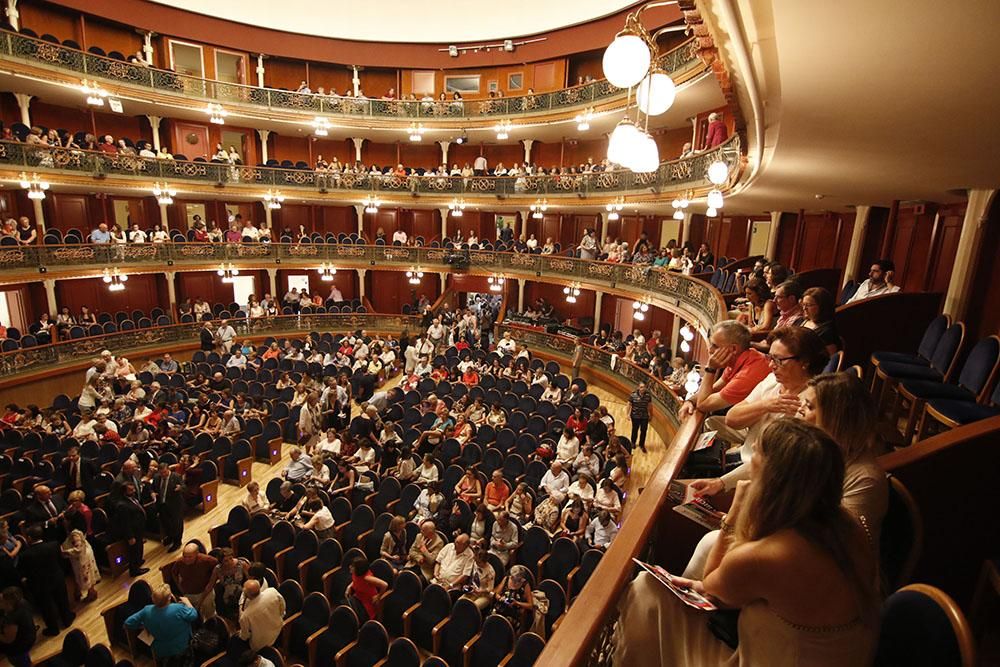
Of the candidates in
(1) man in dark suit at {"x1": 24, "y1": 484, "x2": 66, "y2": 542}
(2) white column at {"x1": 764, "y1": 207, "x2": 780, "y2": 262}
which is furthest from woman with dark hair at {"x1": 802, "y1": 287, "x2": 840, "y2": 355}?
(2) white column at {"x1": 764, "y1": 207, "x2": 780, "y2": 262}

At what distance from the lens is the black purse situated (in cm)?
159

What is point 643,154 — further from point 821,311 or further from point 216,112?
point 216,112

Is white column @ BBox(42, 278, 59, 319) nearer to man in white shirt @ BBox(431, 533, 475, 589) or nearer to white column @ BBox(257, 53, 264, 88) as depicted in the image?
white column @ BBox(257, 53, 264, 88)

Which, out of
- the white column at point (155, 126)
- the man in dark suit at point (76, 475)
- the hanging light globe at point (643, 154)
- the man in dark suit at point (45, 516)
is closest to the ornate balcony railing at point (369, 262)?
the white column at point (155, 126)

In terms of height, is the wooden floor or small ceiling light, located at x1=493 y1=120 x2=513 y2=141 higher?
small ceiling light, located at x1=493 y1=120 x2=513 y2=141

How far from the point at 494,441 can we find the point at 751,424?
806 centimetres

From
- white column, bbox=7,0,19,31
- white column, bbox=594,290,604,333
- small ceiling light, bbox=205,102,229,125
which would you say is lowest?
white column, bbox=594,290,604,333

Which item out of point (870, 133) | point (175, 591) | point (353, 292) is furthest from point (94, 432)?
point (353, 292)

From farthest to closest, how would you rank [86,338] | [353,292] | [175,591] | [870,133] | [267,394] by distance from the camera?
[353,292], [86,338], [267,394], [175,591], [870,133]

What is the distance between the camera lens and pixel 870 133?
3.67 meters

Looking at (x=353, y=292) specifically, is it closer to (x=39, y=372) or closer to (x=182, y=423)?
(x=39, y=372)

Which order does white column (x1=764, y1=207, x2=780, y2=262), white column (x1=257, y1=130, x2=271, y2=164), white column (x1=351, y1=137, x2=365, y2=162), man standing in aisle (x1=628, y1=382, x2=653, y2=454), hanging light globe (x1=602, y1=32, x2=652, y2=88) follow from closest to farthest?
hanging light globe (x1=602, y1=32, x2=652, y2=88) → man standing in aisle (x1=628, y1=382, x2=653, y2=454) → white column (x1=764, y1=207, x2=780, y2=262) → white column (x1=257, y1=130, x2=271, y2=164) → white column (x1=351, y1=137, x2=365, y2=162)

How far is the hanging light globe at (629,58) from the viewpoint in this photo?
2846 millimetres

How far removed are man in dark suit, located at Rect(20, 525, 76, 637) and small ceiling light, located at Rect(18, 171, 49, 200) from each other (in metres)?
12.5
